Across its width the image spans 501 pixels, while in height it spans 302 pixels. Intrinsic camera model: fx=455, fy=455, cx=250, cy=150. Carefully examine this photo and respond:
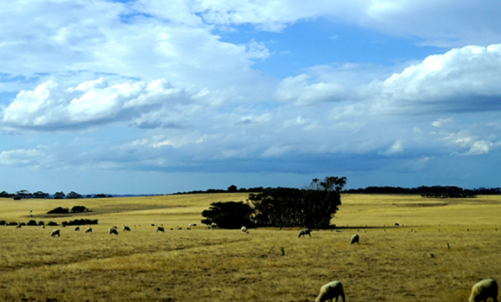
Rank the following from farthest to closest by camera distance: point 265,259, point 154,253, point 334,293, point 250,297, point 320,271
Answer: point 154,253 < point 265,259 < point 320,271 < point 250,297 < point 334,293

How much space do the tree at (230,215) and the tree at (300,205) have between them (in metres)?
2.38

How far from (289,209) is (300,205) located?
2.03 metres

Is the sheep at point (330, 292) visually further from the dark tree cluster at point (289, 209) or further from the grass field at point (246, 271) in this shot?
the dark tree cluster at point (289, 209)

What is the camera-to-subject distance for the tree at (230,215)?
6900 centimetres

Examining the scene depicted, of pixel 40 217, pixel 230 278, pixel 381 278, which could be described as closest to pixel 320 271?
pixel 381 278

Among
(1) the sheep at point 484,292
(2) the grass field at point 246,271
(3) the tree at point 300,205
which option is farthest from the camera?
(3) the tree at point 300,205

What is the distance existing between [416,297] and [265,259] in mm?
11851

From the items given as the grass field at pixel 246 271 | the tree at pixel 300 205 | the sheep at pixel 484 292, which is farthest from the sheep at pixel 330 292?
the tree at pixel 300 205

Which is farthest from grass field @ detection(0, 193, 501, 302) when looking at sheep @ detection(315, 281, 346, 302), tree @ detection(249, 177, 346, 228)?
tree @ detection(249, 177, 346, 228)

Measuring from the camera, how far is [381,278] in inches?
789

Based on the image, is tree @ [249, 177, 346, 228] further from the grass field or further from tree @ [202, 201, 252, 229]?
the grass field

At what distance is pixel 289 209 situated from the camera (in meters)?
69.6

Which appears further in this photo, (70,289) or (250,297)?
(70,289)

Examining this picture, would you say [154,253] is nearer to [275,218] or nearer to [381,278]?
[381,278]
